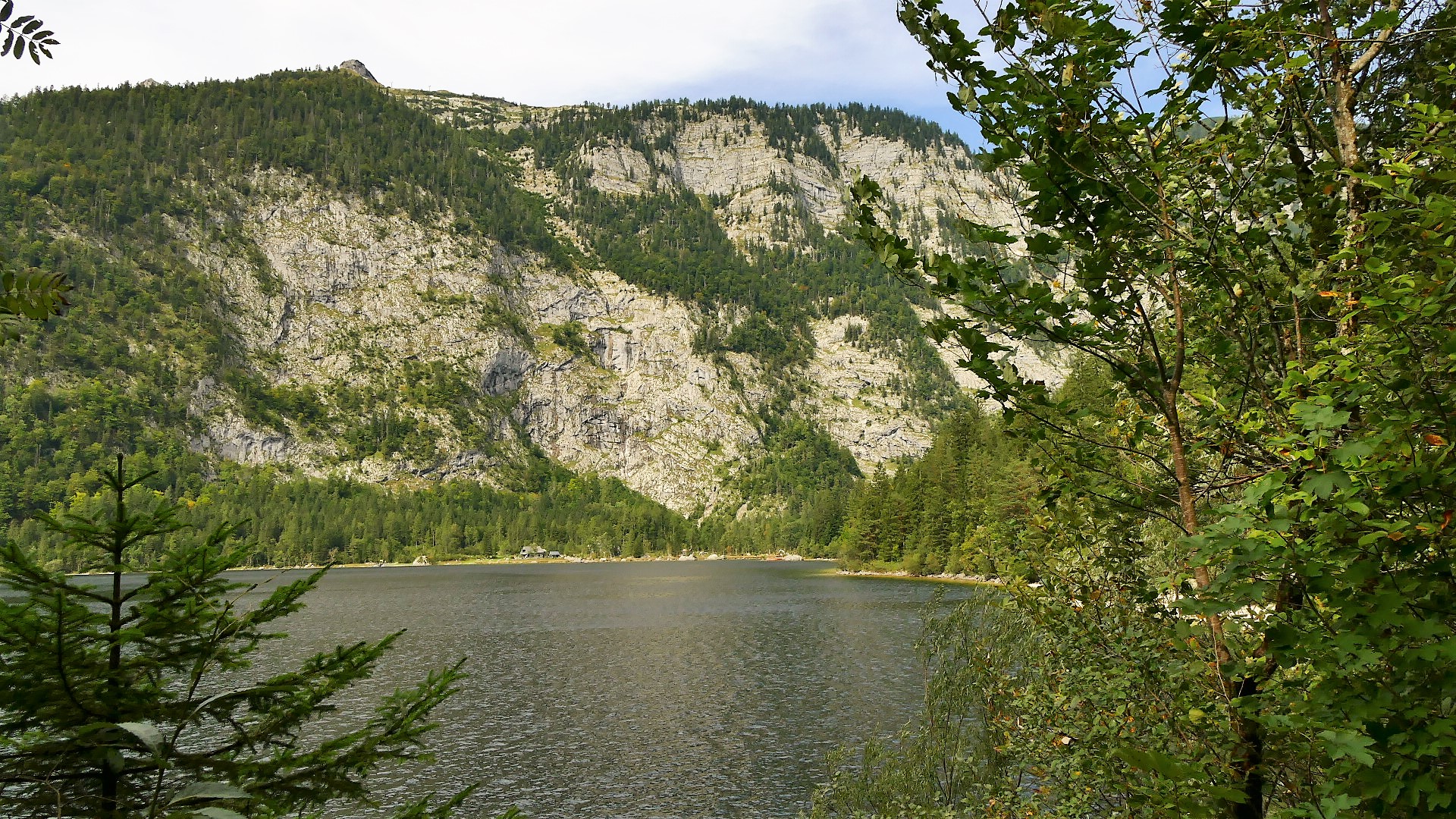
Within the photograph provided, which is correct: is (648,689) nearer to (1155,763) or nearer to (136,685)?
(136,685)

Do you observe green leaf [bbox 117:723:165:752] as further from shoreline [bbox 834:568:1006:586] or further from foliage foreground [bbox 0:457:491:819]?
shoreline [bbox 834:568:1006:586]

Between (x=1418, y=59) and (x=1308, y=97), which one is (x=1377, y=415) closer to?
(x=1308, y=97)

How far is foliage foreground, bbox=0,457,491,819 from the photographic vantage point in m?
3.62

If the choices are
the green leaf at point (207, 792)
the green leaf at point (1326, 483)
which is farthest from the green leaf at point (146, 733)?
the green leaf at point (1326, 483)

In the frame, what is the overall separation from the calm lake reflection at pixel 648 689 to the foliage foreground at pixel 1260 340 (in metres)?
3.75

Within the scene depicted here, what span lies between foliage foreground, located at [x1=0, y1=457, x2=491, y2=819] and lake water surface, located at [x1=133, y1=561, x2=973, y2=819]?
5.88m

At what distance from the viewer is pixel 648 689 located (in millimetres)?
48750

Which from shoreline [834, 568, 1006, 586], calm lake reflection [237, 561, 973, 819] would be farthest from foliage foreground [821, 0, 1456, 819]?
shoreline [834, 568, 1006, 586]

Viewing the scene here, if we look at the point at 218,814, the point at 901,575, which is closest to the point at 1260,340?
the point at 218,814

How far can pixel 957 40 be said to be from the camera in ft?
13.3

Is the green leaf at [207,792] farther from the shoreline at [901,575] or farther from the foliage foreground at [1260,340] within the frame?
the shoreline at [901,575]

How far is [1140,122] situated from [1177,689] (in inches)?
159

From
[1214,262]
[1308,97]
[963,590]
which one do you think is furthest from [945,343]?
[963,590]

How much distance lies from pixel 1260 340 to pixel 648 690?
157 ft
